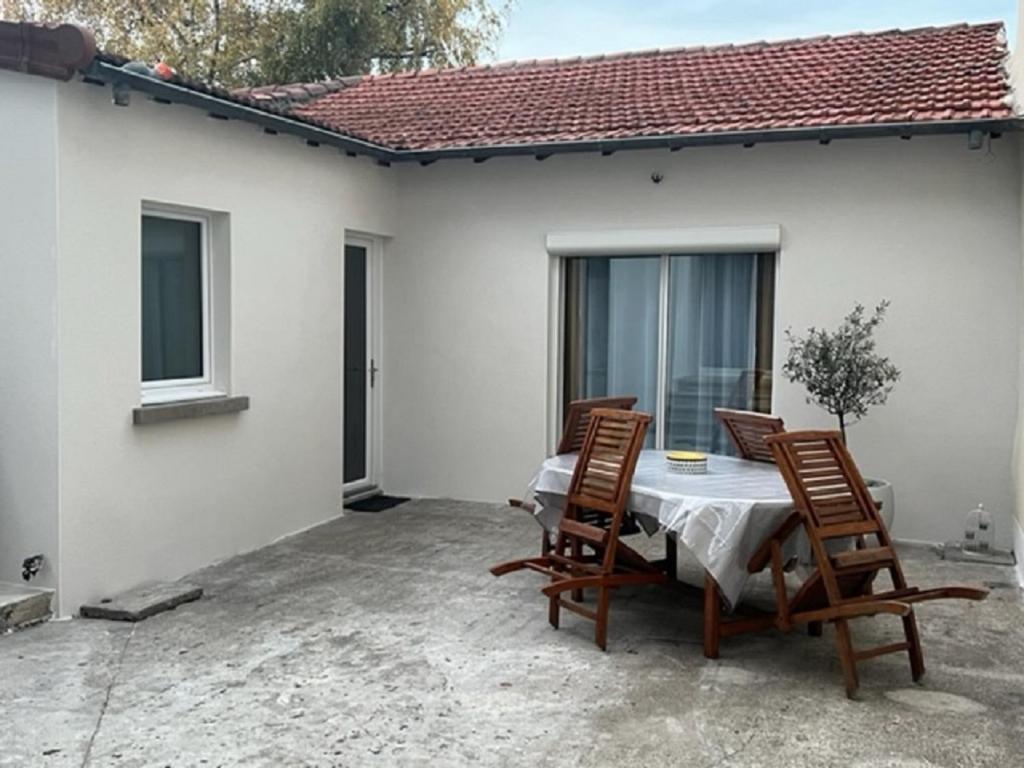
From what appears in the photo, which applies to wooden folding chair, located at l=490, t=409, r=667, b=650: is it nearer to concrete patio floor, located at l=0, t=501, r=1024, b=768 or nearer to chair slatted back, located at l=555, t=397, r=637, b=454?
concrete patio floor, located at l=0, t=501, r=1024, b=768

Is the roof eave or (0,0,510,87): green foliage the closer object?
the roof eave

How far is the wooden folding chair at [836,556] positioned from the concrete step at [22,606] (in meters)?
3.97

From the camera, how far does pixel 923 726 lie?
4332 mm

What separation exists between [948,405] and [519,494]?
12.4 ft

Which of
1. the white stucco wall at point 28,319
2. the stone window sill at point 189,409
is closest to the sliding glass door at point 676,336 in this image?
the stone window sill at point 189,409

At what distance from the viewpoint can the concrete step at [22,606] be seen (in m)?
5.48

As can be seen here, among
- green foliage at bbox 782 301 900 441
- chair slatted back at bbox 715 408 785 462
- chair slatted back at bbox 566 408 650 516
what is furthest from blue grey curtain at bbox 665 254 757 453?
chair slatted back at bbox 566 408 650 516

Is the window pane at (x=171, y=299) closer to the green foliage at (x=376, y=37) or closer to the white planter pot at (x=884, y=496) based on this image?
the white planter pot at (x=884, y=496)

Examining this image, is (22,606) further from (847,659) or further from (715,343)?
(715,343)

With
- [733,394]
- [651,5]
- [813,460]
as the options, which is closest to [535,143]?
[733,394]

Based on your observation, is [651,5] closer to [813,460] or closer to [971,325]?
[971,325]

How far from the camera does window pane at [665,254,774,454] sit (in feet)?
27.9

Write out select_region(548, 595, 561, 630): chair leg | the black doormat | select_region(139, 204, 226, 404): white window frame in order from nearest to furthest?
select_region(548, 595, 561, 630): chair leg → select_region(139, 204, 226, 404): white window frame → the black doormat

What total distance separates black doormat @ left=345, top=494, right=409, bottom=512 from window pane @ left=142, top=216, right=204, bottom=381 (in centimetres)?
238
